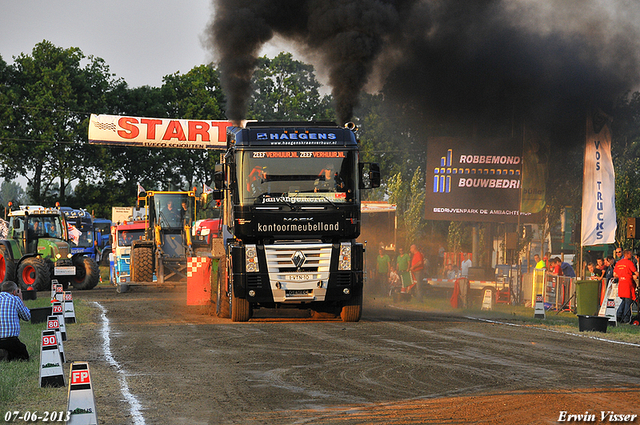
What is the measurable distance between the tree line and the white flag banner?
979 inches

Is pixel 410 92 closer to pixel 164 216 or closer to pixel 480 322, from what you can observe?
pixel 164 216

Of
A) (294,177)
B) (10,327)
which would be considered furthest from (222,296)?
(10,327)

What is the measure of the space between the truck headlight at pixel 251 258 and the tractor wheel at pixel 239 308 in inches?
36.0

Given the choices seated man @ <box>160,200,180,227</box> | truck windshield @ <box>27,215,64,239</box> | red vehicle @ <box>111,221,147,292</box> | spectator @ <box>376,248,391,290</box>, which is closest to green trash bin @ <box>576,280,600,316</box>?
spectator @ <box>376,248,391,290</box>

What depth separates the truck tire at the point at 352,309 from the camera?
1609 cm

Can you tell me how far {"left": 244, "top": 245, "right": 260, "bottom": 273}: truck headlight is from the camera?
49.7ft

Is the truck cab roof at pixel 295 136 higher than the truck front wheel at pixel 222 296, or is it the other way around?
the truck cab roof at pixel 295 136

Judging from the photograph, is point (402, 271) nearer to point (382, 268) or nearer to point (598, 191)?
point (382, 268)

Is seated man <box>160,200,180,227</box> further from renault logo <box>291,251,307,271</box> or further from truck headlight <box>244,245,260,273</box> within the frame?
renault logo <box>291,251,307,271</box>

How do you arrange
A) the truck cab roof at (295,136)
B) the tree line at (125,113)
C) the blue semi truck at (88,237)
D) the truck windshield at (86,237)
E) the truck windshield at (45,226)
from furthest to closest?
the tree line at (125,113), the truck windshield at (86,237), the blue semi truck at (88,237), the truck windshield at (45,226), the truck cab roof at (295,136)

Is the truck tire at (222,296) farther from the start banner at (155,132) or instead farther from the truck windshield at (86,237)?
the truck windshield at (86,237)

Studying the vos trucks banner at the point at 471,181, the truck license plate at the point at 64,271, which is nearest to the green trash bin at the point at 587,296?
the vos trucks banner at the point at 471,181

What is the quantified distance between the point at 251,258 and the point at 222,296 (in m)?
2.60

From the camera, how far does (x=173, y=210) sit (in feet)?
93.2
